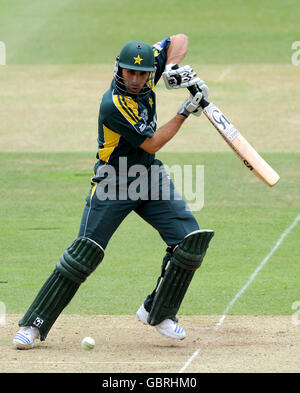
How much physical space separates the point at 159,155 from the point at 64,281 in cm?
776

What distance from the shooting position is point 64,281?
260 inches

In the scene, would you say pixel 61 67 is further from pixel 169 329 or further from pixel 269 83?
pixel 169 329

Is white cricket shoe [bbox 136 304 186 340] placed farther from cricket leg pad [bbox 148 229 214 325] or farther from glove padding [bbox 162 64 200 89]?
glove padding [bbox 162 64 200 89]

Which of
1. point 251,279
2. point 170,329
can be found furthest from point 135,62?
point 251,279

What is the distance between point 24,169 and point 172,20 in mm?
10476

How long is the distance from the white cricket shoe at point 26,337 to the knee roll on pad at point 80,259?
46cm

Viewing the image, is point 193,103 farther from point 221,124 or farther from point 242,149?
point 242,149

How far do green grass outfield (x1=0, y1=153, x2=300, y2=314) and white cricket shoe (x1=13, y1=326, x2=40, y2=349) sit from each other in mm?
1015

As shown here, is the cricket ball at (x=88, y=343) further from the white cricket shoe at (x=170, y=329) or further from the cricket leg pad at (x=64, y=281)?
the white cricket shoe at (x=170, y=329)

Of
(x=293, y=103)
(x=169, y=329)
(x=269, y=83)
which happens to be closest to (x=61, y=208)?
(x=169, y=329)

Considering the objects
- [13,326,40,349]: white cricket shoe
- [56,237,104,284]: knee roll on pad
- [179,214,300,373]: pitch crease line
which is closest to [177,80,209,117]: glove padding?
[56,237,104,284]: knee roll on pad

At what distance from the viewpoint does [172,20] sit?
898 inches

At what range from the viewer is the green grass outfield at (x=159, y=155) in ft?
27.9
